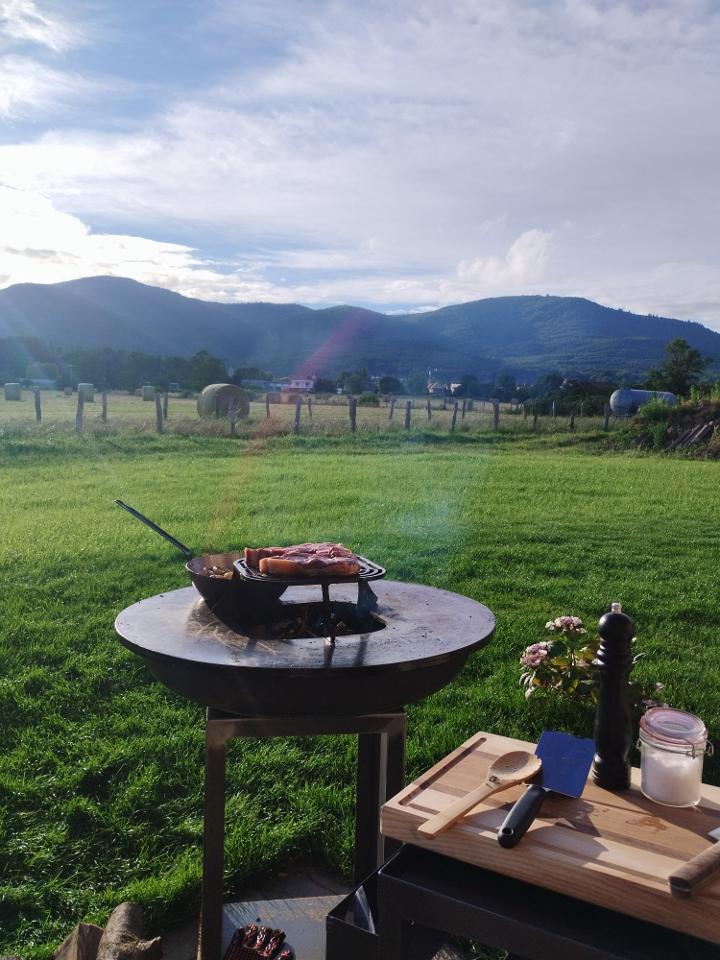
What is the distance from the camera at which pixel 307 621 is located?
8.68 feet

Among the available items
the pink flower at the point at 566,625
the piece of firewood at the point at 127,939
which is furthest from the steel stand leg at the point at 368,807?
the pink flower at the point at 566,625

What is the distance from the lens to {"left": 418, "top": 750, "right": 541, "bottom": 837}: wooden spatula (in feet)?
5.64

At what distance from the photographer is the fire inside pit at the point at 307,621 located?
8.43 ft

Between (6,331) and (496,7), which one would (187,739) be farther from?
(6,331)

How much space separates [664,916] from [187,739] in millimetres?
2742

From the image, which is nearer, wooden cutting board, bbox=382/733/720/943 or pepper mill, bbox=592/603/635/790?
wooden cutting board, bbox=382/733/720/943

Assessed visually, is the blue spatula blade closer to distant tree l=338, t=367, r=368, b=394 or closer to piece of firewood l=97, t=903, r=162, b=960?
piece of firewood l=97, t=903, r=162, b=960

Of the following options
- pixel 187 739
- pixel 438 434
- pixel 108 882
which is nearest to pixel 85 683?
pixel 187 739

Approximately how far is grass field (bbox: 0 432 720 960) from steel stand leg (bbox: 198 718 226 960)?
0.52 m

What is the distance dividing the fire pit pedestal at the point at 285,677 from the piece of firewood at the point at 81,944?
33 cm

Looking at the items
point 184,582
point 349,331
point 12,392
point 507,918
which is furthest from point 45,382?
point 349,331

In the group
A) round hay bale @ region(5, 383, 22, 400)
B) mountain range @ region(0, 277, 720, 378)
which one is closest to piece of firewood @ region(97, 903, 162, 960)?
round hay bale @ region(5, 383, 22, 400)

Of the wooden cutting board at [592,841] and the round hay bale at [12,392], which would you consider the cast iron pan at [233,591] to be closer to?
the wooden cutting board at [592,841]

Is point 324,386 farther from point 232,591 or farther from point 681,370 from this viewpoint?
point 232,591
